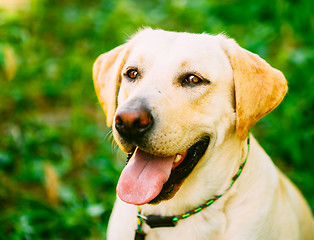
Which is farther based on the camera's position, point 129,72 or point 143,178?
point 129,72

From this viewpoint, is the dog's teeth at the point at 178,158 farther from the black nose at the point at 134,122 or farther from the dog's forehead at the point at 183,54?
the dog's forehead at the point at 183,54

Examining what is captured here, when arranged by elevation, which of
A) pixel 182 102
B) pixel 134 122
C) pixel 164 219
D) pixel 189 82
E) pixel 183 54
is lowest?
pixel 164 219

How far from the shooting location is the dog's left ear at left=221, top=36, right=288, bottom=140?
2133 mm

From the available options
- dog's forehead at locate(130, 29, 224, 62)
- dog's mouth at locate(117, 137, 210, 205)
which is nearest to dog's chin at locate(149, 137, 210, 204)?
dog's mouth at locate(117, 137, 210, 205)

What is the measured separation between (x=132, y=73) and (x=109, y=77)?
297mm

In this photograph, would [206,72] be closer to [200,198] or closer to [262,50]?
[200,198]

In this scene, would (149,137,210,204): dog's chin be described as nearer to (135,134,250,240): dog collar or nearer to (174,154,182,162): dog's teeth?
(174,154,182,162): dog's teeth

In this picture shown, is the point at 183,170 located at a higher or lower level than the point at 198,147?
lower

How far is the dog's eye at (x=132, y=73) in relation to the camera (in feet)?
7.71

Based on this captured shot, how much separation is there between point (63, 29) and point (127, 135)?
4.49 m

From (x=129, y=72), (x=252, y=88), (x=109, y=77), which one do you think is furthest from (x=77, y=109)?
(x=252, y=88)

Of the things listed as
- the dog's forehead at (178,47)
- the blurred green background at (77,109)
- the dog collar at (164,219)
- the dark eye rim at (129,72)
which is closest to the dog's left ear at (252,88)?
the dog's forehead at (178,47)

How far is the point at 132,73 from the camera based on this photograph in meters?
2.37

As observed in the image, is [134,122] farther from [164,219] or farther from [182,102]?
[164,219]
